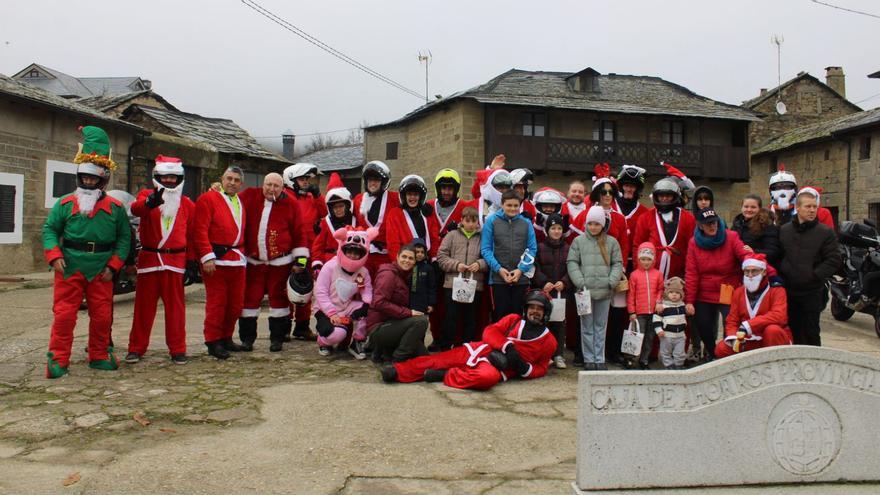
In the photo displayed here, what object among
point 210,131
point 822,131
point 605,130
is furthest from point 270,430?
point 822,131

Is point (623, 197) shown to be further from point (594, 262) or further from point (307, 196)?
point (307, 196)

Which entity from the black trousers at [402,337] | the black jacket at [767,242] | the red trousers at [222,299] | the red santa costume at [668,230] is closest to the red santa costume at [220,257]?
the red trousers at [222,299]

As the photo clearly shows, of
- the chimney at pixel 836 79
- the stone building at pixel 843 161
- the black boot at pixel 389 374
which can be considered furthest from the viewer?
the chimney at pixel 836 79

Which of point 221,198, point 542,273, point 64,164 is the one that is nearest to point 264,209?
point 221,198

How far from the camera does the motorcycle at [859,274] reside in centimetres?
877

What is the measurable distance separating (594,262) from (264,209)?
11.1 feet

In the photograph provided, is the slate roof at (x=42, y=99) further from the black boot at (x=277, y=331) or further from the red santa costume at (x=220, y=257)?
the black boot at (x=277, y=331)

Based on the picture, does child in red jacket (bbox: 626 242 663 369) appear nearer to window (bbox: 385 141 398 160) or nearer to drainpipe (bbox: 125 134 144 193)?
drainpipe (bbox: 125 134 144 193)

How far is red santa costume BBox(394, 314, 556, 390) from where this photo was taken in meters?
5.39

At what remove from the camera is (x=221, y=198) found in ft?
21.2

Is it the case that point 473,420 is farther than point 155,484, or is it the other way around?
point 473,420

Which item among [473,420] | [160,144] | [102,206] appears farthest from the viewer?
[160,144]

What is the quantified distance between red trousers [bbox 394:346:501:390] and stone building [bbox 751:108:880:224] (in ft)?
77.8

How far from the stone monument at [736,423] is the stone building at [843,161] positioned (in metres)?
24.3
